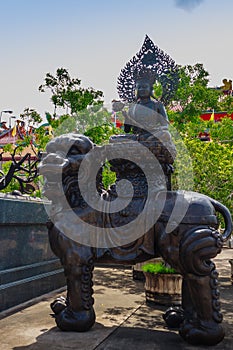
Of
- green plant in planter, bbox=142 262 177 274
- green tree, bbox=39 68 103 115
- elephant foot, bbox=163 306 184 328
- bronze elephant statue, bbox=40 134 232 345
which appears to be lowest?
elephant foot, bbox=163 306 184 328

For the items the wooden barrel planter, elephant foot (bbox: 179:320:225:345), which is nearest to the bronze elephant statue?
elephant foot (bbox: 179:320:225:345)

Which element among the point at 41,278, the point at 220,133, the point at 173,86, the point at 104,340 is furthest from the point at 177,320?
the point at 220,133

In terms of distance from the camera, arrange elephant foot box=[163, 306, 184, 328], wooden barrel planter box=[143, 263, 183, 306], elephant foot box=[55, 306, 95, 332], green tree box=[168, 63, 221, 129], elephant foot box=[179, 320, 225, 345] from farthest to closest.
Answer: green tree box=[168, 63, 221, 129]
wooden barrel planter box=[143, 263, 183, 306]
elephant foot box=[163, 306, 184, 328]
elephant foot box=[55, 306, 95, 332]
elephant foot box=[179, 320, 225, 345]

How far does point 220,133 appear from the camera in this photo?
33.0ft

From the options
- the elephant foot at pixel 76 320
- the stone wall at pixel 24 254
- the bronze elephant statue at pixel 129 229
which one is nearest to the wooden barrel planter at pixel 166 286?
the bronze elephant statue at pixel 129 229

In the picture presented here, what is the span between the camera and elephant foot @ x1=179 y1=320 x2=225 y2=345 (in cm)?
385

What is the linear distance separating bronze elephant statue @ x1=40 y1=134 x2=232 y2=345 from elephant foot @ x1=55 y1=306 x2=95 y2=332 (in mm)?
10

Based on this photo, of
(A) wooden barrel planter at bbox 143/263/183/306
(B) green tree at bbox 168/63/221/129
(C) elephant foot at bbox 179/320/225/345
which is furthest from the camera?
(B) green tree at bbox 168/63/221/129

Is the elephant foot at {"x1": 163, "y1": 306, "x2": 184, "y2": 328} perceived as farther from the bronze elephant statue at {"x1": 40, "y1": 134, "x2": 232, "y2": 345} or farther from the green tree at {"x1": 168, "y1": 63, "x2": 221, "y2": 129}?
the green tree at {"x1": 168, "y1": 63, "x2": 221, "y2": 129}

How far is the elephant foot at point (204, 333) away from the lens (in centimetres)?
385

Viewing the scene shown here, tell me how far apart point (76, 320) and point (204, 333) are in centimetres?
135

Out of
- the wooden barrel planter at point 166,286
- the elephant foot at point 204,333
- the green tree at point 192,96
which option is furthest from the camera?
the green tree at point 192,96

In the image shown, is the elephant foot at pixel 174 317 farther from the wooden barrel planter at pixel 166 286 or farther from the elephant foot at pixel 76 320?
the wooden barrel planter at pixel 166 286

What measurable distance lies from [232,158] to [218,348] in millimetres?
5036
